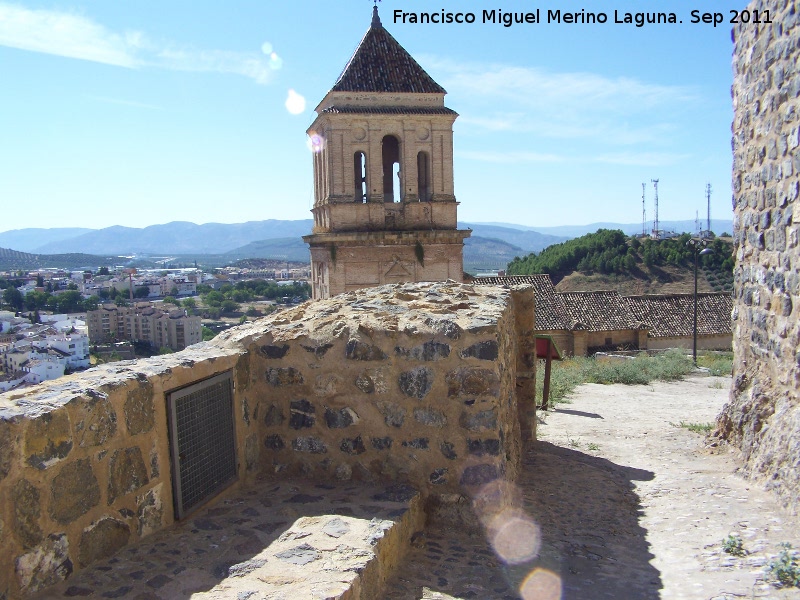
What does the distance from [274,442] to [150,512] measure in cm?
108

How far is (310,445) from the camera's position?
13.9ft

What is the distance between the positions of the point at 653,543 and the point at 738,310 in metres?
3.07

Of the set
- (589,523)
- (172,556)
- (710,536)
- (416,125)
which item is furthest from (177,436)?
(416,125)

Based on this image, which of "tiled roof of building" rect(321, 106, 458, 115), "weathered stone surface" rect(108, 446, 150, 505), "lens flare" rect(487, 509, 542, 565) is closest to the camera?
"weathered stone surface" rect(108, 446, 150, 505)

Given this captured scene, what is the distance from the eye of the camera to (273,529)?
341cm

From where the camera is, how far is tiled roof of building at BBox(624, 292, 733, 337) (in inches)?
1074

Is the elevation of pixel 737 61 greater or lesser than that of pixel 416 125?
lesser

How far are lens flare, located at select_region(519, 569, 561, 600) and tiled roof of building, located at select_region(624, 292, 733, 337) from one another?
24761 millimetres

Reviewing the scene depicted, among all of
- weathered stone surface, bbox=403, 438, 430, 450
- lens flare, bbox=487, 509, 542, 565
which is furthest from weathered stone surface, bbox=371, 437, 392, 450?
lens flare, bbox=487, 509, 542, 565

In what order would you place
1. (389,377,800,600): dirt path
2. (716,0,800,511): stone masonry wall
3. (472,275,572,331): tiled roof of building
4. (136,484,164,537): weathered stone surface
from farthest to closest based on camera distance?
(472,275,572,331): tiled roof of building < (716,0,800,511): stone masonry wall < (389,377,800,600): dirt path < (136,484,164,537): weathered stone surface

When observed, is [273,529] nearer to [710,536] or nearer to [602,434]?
[710,536]

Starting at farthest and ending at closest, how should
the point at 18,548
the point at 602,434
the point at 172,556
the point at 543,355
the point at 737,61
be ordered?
the point at 543,355 → the point at 602,434 → the point at 737,61 → the point at 172,556 → the point at 18,548

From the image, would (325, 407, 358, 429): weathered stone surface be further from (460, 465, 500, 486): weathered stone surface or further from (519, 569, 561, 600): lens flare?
(519, 569, 561, 600): lens flare

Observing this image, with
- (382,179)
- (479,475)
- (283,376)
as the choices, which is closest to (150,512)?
(283,376)
